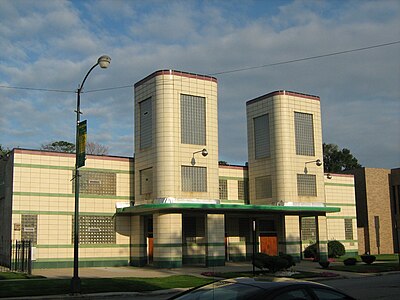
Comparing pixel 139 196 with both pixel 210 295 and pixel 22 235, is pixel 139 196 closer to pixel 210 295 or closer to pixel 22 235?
pixel 22 235

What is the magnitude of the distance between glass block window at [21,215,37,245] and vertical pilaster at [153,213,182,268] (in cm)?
736

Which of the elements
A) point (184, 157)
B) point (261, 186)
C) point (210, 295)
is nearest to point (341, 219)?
point (261, 186)

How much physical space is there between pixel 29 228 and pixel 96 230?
428 cm

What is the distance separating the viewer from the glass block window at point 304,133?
132 feet

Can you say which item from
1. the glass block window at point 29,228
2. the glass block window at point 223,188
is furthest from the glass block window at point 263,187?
the glass block window at point 29,228

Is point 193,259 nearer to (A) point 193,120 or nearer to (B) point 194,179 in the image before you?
(B) point 194,179

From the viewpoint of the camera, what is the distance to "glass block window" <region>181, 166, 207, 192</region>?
3419 cm

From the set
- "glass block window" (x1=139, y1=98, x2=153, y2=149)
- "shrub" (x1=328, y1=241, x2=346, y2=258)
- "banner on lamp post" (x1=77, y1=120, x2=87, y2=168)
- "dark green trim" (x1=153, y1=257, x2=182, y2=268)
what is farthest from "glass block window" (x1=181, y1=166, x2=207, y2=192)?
"shrub" (x1=328, y1=241, x2=346, y2=258)

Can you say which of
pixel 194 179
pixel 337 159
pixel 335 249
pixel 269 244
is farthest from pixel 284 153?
pixel 337 159

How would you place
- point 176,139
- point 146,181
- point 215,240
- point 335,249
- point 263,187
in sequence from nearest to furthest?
point 176,139 → point 215,240 → point 146,181 → point 263,187 → point 335,249

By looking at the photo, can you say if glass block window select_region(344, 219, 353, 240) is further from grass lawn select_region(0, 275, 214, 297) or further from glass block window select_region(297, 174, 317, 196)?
grass lawn select_region(0, 275, 214, 297)

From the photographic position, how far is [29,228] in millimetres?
32906

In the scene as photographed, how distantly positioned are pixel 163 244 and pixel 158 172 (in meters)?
4.45

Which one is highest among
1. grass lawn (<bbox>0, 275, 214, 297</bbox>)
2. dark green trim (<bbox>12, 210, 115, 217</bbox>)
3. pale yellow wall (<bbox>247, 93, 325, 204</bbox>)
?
pale yellow wall (<bbox>247, 93, 325, 204</bbox>)
